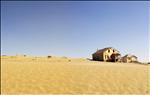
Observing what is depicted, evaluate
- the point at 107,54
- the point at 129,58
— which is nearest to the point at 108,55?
the point at 107,54

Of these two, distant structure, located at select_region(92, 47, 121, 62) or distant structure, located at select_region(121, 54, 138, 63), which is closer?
distant structure, located at select_region(92, 47, 121, 62)

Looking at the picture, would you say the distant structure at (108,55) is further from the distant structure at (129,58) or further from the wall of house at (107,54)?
the distant structure at (129,58)

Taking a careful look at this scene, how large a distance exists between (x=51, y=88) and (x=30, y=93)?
1503 mm

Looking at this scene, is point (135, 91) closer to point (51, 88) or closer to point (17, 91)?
point (51, 88)

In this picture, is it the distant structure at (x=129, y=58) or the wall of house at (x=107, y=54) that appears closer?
the wall of house at (x=107, y=54)

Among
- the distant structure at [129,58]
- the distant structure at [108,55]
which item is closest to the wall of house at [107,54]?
the distant structure at [108,55]

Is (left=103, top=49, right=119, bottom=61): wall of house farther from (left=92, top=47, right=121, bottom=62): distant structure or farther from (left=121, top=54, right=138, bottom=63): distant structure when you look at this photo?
(left=121, top=54, right=138, bottom=63): distant structure

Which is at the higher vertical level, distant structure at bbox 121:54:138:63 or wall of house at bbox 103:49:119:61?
wall of house at bbox 103:49:119:61

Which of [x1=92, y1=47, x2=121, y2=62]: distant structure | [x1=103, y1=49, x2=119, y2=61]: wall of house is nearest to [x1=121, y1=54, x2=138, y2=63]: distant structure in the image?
[x1=92, y1=47, x2=121, y2=62]: distant structure

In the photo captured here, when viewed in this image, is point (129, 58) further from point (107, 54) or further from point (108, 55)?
point (107, 54)

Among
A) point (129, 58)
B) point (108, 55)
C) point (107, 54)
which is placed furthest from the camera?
point (129, 58)

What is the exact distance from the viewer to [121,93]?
41.7ft

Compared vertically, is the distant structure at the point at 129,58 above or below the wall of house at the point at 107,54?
below

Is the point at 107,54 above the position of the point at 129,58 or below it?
above
